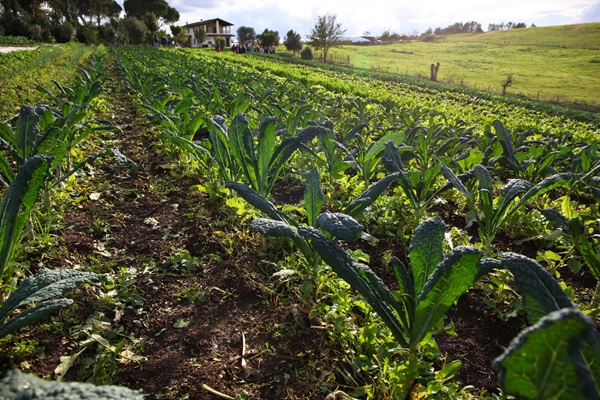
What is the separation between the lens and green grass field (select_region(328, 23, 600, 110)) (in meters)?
27.4

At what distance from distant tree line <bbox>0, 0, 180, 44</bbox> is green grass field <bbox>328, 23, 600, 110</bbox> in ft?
98.0

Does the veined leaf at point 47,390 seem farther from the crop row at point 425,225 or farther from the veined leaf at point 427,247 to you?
the veined leaf at point 427,247

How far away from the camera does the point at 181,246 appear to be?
2.74 m

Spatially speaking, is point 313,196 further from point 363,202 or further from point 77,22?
point 77,22

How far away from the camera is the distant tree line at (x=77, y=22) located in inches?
1673

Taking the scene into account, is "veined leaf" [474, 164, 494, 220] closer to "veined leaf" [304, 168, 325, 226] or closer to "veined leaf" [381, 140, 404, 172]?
"veined leaf" [381, 140, 404, 172]

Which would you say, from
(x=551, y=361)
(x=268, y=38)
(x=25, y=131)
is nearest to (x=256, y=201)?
(x=551, y=361)

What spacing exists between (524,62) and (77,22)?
220ft

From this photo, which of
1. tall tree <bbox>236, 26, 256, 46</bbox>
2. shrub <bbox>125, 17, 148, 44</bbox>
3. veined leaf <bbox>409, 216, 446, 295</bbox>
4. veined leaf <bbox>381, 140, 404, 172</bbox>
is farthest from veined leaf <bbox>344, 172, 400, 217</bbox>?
tall tree <bbox>236, 26, 256, 46</bbox>

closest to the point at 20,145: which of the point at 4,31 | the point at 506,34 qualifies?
the point at 4,31

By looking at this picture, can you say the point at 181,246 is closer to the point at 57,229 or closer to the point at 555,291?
the point at 57,229

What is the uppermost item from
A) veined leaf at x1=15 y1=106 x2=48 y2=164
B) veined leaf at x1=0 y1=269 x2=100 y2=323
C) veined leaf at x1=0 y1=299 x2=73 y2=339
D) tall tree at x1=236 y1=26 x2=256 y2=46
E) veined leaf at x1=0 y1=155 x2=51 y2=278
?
tall tree at x1=236 y1=26 x2=256 y2=46

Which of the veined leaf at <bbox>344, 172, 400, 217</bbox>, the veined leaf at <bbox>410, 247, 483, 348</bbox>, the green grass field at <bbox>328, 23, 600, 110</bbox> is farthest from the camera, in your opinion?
the green grass field at <bbox>328, 23, 600, 110</bbox>

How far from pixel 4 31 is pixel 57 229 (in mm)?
54249
